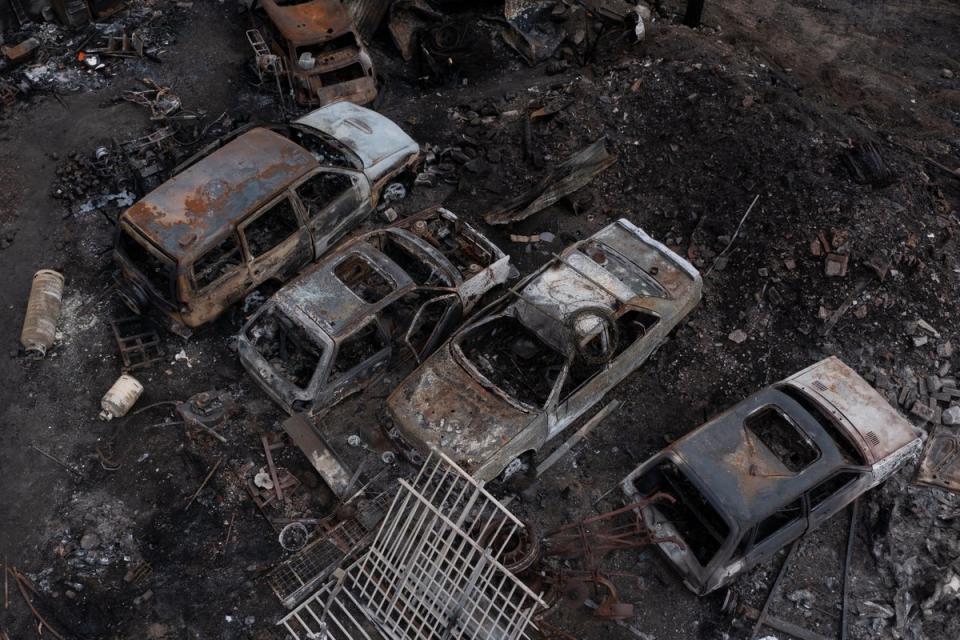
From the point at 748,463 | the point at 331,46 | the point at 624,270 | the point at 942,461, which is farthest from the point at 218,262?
the point at 942,461

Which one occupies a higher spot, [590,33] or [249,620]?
[590,33]

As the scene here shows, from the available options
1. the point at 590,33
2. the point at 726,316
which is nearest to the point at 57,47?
the point at 590,33

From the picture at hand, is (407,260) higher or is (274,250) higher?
(274,250)

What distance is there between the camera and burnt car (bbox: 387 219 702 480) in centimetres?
741

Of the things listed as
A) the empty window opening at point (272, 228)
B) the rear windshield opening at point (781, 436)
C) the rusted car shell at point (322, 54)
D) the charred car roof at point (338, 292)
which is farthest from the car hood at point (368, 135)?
the rear windshield opening at point (781, 436)

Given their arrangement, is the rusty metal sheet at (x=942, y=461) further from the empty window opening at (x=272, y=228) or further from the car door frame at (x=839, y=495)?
the empty window opening at (x=272, y=228)

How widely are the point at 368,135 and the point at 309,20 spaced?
104 inches

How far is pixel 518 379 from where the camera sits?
819 centimetres

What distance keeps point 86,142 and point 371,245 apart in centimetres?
550

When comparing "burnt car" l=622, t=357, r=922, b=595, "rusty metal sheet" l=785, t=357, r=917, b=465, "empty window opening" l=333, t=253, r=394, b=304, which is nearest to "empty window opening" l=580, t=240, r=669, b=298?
"burnt car" l=622, t=357, r=922, b=595

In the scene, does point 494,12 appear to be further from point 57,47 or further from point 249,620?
point 249,620

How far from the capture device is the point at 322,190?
31.4ft

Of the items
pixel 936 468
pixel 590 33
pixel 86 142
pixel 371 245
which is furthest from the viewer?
pixel 590 33

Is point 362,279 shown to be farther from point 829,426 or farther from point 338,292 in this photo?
point 829,426
